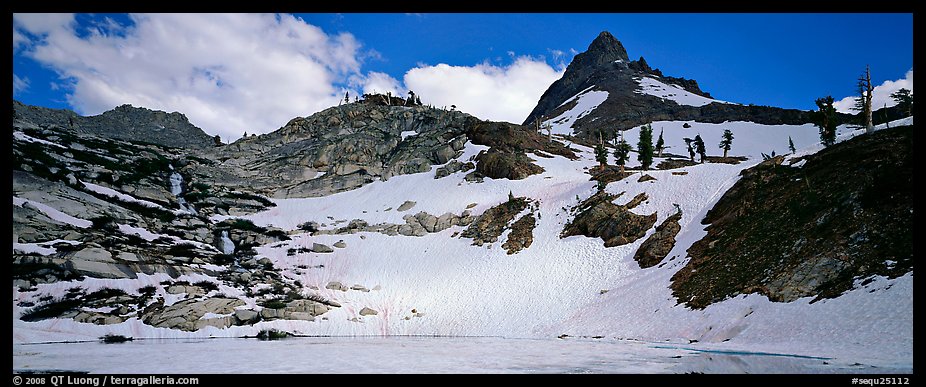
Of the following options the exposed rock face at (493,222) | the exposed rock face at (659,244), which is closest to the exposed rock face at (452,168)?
the exposed rock face at (493,222)

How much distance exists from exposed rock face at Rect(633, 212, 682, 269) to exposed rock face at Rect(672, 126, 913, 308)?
8.47ft

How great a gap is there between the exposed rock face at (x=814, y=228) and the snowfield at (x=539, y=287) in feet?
4.69

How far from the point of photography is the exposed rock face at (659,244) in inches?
1480

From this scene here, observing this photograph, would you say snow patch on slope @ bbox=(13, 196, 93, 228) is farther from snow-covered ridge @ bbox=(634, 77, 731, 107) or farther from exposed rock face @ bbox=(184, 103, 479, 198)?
snow-covered ridge @ bbox=(634, 77, 731, 107)

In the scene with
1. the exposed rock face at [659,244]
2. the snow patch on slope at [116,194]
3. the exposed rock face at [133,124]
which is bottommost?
the exposed rock face at [659,244]

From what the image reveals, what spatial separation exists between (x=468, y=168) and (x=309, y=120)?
4826 cm

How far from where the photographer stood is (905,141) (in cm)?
2989

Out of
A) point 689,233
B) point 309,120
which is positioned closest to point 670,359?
point 689,233

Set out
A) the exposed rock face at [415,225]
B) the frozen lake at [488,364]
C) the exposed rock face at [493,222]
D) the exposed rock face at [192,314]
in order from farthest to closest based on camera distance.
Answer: the exposed rock face at [415,225] < the exposed rock face at [493,222] < the exposed rock face at [192,314] < the frozen lake at [488,364]

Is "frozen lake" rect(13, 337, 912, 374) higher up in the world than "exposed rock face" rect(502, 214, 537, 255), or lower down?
lower down

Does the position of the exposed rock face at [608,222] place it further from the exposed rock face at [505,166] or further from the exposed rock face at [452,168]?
the exposed rock face at [452,168]

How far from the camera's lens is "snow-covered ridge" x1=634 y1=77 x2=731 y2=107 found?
16025 centimetres

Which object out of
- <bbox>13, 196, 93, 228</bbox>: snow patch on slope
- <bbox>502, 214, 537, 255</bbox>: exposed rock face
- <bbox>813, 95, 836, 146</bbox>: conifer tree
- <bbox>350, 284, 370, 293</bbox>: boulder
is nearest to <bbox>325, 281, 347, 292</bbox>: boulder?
<bbox>350, 284, 370, 293</bbox>: boulder

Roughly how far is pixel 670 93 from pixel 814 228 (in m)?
163
